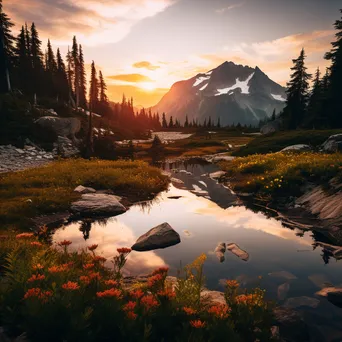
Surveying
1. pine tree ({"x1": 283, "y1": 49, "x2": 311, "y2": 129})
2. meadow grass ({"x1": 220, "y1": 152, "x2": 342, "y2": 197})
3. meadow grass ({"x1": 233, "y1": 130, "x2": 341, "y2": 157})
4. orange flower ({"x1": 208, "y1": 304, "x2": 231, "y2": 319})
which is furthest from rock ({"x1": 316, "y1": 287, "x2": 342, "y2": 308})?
pine tree ({"x1": 283, "y1": 49, "x2": 311, "y2": 129})

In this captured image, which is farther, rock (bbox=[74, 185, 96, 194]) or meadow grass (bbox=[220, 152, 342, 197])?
rock (bbox=[74, 185, 96, 194])

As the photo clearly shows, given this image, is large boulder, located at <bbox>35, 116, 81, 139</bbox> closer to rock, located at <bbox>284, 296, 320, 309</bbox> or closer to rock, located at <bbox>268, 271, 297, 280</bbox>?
rock, located at <bbox>268, 271, 297, 280</bbox>

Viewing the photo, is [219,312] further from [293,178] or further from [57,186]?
[57,186]

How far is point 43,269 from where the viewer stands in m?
4.26

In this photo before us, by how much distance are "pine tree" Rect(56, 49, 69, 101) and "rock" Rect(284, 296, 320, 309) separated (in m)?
66.1

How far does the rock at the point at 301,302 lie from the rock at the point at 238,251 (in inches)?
90.8

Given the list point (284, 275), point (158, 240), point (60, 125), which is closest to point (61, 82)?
point (60, 125)

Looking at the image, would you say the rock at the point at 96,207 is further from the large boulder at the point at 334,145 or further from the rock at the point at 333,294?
the large boulder at the point at 334,145

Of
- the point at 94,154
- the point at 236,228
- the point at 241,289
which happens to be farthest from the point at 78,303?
the point at 94,154

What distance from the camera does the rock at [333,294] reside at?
6.62 meters

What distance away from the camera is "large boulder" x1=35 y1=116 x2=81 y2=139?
1528 inches

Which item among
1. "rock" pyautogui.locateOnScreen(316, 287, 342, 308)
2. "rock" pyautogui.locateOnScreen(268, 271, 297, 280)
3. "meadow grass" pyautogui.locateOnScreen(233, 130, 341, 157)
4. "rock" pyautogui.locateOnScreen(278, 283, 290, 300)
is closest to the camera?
"rock" pyautogui.locateOnScreen(316, 287, 342, 308)

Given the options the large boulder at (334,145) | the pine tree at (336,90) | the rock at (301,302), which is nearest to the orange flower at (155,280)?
the rock at (301,302)

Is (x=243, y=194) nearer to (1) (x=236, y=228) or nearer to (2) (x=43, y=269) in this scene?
(1) (x=236, y=228)
